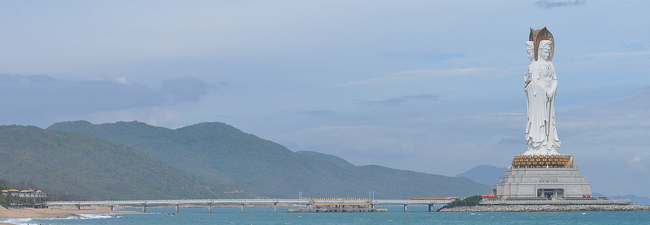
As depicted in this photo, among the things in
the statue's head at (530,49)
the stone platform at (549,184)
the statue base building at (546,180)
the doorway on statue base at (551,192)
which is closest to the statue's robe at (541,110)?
the statue's head at (530,49)

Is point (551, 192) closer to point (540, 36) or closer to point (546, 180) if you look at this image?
point (546, 180)

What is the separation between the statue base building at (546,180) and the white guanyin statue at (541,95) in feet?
6.16

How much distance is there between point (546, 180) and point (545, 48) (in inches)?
726

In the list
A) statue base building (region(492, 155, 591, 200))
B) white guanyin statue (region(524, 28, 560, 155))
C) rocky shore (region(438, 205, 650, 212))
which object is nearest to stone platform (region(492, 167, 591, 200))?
statue base building (region(492, 155, 591, 200))

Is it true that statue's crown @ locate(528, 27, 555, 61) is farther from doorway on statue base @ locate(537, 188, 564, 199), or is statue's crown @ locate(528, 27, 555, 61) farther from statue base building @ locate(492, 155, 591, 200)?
doorway on statue base @ locate(537, 188, 564, 199)

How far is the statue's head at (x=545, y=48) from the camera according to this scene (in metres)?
123

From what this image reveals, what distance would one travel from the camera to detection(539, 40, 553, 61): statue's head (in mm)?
122688

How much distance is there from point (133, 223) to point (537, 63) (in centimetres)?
5951

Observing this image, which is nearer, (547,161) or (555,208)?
A: (555,208)

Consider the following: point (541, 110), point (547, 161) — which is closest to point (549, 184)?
point (547, 161)

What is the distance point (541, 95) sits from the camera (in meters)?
124

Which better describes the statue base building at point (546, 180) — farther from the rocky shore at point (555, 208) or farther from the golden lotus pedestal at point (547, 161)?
the rocky shore at point (555, 208)

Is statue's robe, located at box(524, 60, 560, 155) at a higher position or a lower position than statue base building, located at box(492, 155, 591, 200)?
higher

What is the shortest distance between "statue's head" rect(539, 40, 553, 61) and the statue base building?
14.2m
